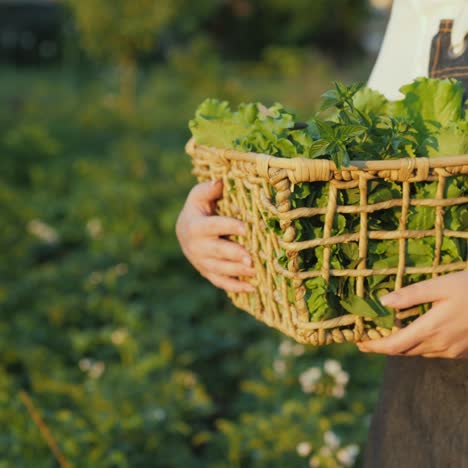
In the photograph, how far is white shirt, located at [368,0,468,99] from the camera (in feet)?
4.88

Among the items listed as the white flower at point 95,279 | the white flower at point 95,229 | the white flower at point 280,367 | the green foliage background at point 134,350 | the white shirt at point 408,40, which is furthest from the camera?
the white flower at point 95,229

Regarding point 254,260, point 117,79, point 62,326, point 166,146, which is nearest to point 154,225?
point 62,326

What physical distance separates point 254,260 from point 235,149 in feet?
0.60

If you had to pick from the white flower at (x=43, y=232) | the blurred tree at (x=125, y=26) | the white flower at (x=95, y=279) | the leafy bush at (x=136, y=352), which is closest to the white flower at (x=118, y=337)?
the leafy bush at (x=136, y=352)

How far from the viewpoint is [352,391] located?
11.2 feet

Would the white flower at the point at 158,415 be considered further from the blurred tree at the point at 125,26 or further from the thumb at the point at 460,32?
the blurred tree at the point at 125,26

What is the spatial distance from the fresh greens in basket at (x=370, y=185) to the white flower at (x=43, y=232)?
3767 mm

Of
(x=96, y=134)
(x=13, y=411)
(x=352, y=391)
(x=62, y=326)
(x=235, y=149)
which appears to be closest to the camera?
(x=235, y=149)

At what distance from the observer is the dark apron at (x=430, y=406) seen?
1373 millimetres

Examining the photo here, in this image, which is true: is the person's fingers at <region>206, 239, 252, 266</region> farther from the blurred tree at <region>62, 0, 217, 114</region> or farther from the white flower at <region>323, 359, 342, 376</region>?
the blurred tree at <region>62, 0, 217, 114</region>

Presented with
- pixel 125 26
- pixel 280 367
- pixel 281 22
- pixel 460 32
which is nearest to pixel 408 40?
pixel 460 32

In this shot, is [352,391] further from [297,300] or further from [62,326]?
[297,300]

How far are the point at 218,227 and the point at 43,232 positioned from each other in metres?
3.70

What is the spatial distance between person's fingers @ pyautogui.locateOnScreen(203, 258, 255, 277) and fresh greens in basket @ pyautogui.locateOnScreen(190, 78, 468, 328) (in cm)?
16
